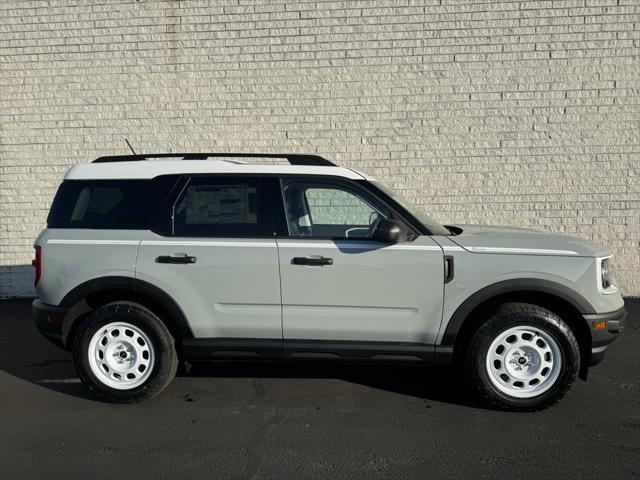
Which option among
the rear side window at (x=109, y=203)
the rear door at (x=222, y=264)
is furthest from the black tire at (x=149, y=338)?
the rear side window at (x=109, y=203)

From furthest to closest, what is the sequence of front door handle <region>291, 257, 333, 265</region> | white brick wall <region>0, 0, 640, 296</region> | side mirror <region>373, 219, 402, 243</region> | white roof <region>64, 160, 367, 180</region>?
white brick wall <region>0, 0, 640, 296</region> < white roof <region>64, 160, 367, 180</region> < front door handle <region>291, 257, 333, 265</region> < side mirror <region>373, 219, 402, 243</region>

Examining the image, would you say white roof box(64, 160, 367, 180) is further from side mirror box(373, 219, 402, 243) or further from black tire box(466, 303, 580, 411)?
black tire box(466, 303, 580, 411)

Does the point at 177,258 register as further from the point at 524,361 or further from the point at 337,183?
the point at 524,361

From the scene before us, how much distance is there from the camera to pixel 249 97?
7547 millimetres

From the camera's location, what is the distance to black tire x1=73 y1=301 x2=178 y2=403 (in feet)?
12.9

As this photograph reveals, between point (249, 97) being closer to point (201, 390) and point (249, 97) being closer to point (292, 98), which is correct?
point (292, 98)

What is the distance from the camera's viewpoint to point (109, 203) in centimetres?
403

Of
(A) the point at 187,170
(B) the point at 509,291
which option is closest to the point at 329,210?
(A) the point at 187,170

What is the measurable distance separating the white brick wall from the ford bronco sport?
3536mm

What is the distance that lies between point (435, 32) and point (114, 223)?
18.0ft

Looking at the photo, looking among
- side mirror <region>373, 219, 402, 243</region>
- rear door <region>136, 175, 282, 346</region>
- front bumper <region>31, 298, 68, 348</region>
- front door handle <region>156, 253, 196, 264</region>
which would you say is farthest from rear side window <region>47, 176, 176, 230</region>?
side mirror <region>373, 219, 402, 243</region>

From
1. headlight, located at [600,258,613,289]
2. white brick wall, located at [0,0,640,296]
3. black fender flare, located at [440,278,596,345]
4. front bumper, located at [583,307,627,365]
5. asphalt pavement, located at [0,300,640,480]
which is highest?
white brick wall, located at [0,0,640,296]

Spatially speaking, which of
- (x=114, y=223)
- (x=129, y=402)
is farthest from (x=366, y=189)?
(x=129, y=402)

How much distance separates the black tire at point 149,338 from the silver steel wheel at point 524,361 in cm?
249
